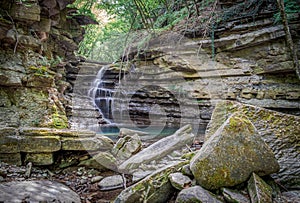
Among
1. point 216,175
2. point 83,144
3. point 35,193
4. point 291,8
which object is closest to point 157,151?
point 83,144

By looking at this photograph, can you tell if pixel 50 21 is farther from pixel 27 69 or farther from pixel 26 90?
pixel 26 90

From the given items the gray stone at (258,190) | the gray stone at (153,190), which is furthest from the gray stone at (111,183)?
the gray stone at (258,190)

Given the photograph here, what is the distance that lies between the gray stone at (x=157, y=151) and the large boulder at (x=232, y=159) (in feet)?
4.88

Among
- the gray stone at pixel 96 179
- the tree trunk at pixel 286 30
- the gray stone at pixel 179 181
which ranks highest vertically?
the tree trunk at pixel 286 30

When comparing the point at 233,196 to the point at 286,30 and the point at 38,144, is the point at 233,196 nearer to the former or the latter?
the point at 38,144

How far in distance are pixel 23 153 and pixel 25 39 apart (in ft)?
13.7

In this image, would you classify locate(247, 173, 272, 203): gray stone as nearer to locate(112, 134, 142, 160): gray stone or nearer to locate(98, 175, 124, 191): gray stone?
locate(98, 175, 124, 191): gray stone

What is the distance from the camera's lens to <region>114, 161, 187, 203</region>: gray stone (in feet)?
6.24

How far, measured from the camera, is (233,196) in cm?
155

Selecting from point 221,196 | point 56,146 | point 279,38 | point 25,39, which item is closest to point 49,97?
point 25,39

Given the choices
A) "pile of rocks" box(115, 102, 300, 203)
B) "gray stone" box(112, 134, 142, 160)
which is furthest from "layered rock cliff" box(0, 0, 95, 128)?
"pile of rocks" box(115, 102, 300, 203)

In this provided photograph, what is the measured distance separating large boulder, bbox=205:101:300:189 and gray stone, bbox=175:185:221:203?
2.72 feet

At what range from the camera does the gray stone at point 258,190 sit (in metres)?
1.47

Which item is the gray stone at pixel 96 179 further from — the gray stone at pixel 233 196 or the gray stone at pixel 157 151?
the gray stone at pixel 233 196
